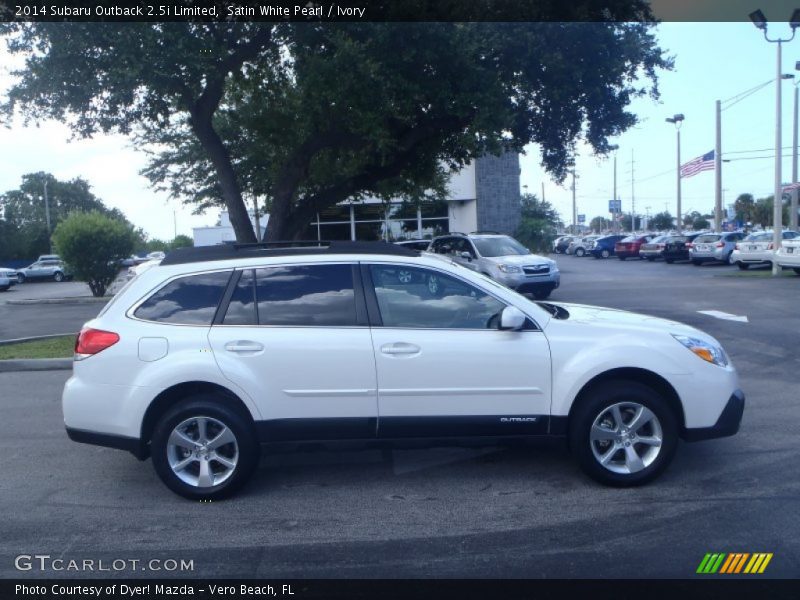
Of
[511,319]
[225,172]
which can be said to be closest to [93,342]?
[511,319]

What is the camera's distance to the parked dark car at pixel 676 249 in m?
37.8

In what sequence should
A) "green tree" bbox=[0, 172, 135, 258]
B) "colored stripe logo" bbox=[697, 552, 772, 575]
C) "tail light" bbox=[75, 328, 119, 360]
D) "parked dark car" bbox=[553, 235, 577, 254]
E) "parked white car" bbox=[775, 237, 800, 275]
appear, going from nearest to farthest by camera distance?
"colored stripe logo" bbox=[697, 552, 772, 575], "tail light" bbox=[75, 328, 119, 360], "parked white car" bbox=[775, 237, 800, 275], "parked dark car" bbox=[553, 235, 577, 254], "green tree" bbox=[0, 172, 135, 258]

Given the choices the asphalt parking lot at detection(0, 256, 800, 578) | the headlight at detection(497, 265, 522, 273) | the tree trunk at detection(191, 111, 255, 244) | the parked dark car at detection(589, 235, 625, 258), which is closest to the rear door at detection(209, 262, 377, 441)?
the asphalt parking lot at detection(0, 256, 800, 578)

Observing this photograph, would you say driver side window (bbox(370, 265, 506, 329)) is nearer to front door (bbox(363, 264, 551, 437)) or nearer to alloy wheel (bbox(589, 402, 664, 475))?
front door (bbox(363, 264, 551, 437))

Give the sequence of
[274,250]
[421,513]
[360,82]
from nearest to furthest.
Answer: [421,513], [274,250], [360,82]

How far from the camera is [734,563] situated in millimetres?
4469

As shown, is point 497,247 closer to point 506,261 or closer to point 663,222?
point 506,261

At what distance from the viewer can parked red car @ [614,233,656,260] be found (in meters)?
44.3

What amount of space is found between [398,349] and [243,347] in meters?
1.12

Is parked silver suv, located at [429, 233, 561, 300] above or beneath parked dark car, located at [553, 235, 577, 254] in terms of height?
above

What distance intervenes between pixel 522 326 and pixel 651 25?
11.6 meters

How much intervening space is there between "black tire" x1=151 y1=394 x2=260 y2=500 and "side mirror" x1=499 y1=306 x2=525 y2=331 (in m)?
1.97

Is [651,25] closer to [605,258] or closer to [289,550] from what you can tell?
[289,550]
